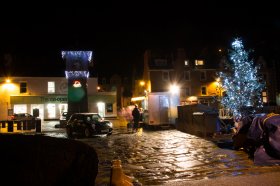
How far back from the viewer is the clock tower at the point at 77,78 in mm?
33750

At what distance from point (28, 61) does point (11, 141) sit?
1886 inches

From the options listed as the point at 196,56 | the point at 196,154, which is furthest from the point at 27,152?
the point at 196,56

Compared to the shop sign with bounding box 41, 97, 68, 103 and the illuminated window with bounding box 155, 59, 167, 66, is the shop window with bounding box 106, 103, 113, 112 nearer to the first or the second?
the shop sign with bounding box 41, 97, 68, 103

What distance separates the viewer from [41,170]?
283 centimetres

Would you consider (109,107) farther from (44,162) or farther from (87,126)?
(44,162)

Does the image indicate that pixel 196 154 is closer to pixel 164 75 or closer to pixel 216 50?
pixel 164 75

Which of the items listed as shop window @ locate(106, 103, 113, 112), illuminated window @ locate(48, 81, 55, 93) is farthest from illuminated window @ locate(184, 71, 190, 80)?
illuminated window @ locate(48, 81, 55, 93)

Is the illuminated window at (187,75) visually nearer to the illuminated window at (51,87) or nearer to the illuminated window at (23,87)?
the illuminated window at (51,87)

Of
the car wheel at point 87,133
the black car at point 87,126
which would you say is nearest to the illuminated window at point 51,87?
the black car at point 87,126

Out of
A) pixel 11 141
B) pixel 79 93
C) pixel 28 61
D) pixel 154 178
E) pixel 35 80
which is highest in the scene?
pixel 28 61

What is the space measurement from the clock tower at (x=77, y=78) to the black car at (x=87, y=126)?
12050 millimetres

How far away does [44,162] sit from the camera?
2.87 m

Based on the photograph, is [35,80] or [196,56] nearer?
[35,80]

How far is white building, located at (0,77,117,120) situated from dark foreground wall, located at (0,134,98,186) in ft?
139
